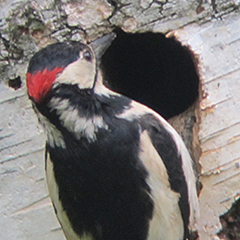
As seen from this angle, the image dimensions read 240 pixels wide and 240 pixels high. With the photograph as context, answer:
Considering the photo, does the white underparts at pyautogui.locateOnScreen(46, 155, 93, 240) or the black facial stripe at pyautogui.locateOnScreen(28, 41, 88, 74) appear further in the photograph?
the white underparts at pyautogui.locateOnScreen(46, 155, 93, 240)

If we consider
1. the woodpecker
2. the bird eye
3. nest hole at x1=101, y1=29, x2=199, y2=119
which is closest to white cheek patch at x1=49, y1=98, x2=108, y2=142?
the woodpecker

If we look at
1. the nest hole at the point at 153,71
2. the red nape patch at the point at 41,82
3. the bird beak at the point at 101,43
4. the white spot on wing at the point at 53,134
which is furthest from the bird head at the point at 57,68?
the nest hole at the point at 153,71

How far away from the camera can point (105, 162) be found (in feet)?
5.61

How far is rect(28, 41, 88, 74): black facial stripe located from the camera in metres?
1.54

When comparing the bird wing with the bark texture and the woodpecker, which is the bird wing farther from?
the bark texture

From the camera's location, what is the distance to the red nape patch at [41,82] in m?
1.52

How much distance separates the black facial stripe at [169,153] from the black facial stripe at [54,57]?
13.5 inches

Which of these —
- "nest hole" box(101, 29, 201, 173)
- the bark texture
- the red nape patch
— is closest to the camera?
the red nape patch

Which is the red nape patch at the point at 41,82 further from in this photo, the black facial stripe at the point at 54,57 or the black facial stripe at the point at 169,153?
the black facial stripe at the point at 169,153

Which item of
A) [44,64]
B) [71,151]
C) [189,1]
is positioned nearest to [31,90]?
[44,64]

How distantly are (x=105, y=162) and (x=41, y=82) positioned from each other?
34cm

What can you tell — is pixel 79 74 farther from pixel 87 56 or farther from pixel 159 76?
pixel 159 76

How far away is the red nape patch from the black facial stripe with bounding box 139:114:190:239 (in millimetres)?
378

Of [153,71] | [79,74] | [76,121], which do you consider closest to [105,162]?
[76,121]
